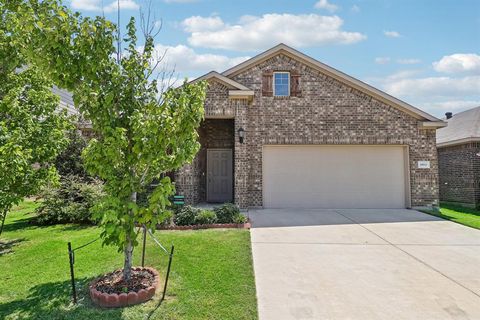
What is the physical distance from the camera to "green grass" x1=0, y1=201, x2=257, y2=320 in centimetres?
385

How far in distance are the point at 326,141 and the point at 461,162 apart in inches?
275

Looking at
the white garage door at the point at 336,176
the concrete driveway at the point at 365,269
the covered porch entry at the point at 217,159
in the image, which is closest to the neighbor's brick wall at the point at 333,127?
the white garage door at the point at 336,176

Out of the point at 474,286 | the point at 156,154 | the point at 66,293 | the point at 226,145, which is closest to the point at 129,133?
the point at 156,154

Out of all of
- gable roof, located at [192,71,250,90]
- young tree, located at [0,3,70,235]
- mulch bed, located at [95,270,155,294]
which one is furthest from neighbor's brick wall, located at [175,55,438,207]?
mulch bed, located at [95,270,155,294]

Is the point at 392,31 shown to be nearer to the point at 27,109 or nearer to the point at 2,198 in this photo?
the point at 27,109

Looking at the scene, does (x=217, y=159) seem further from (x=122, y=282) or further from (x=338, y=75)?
(x=122, y=282)

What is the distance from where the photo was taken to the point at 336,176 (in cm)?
1155

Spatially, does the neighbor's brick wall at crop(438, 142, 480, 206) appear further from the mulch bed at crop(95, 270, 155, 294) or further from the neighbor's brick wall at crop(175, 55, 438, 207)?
the mulch bed at crop(95, 270, 155, 294)

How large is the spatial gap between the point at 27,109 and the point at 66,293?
4.44 metres

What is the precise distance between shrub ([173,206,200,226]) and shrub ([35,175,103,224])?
269cm

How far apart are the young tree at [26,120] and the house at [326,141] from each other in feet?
17.1

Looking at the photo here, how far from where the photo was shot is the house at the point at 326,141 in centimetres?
1133

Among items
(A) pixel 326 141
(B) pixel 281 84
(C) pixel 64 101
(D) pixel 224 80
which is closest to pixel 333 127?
(A) pixel 326 141

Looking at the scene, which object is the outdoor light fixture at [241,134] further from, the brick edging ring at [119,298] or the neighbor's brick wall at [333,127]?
the brick edging ring at [119,298]
